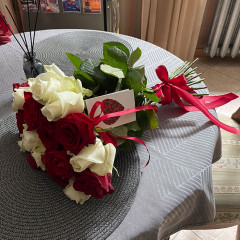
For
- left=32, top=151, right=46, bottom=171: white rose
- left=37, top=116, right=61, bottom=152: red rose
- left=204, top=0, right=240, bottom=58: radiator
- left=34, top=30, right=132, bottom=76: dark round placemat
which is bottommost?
left=204, top=0, right=240, bottom=58: radiator

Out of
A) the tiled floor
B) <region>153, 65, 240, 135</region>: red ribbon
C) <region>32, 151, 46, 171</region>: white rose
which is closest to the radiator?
Answer: the tiled floor

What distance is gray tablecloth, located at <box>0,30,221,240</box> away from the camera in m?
0.63

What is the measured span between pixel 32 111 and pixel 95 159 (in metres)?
0.19

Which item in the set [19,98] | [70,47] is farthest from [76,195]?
[70,47]

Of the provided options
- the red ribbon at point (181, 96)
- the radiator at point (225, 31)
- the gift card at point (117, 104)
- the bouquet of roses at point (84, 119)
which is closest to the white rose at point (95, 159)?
the bouquet of roses at point (84, 119)

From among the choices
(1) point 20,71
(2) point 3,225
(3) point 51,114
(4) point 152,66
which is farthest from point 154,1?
(2) point 3,225

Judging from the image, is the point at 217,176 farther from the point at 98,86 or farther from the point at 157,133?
the point at 98,86

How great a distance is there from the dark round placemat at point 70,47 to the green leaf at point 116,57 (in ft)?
0.89

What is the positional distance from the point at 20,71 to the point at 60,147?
546 mm

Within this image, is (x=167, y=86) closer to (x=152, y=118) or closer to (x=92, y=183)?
(x=152, y=118)

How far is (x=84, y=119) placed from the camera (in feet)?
1.91

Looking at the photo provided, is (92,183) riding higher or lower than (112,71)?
lower

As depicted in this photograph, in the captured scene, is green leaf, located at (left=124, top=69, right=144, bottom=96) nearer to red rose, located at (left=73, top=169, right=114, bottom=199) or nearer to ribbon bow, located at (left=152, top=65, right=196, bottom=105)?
ribbon bow, located at (left=152, top=65, right=196, bottom=105)

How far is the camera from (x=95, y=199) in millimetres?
649
